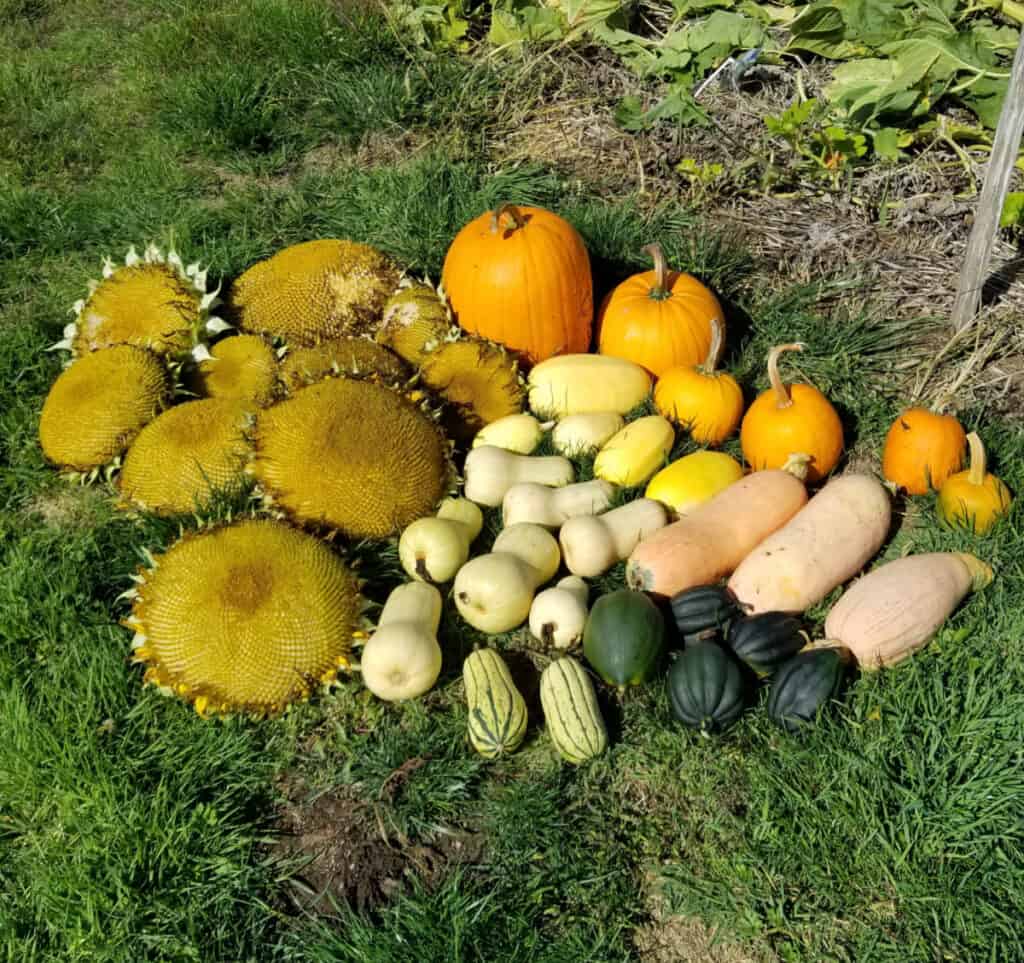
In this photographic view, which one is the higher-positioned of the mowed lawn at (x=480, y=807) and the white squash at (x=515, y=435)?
the white squash at (x=515, y=435)

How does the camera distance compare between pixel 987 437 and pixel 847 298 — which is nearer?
pixel 987 437

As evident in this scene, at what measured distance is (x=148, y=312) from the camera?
4.42m

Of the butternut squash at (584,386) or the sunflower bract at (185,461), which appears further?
the butternut squash at (584,386)

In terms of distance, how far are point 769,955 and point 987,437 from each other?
8.22 ft

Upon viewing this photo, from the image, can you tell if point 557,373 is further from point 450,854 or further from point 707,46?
point 707,46

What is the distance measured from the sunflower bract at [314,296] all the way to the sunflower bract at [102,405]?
57 centimetres

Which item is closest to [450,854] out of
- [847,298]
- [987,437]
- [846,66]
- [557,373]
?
[557,373]

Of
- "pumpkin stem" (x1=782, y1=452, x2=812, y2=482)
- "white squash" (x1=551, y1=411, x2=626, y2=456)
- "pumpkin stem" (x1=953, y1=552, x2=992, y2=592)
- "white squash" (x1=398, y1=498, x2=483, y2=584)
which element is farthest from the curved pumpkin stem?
"white squash" (x1=398, y1=498, x2=483, y2=584)

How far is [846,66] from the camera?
603 cm

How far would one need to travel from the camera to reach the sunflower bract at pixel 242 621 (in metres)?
3.25

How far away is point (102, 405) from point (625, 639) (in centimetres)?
235

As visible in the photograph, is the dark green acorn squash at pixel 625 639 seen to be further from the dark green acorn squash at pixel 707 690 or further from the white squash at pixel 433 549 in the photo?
the white squash at pixel 433 549

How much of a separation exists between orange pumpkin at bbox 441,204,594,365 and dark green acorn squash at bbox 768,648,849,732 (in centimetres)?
205

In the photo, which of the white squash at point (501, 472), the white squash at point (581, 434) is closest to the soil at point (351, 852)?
the white squash at point (501, 472)
